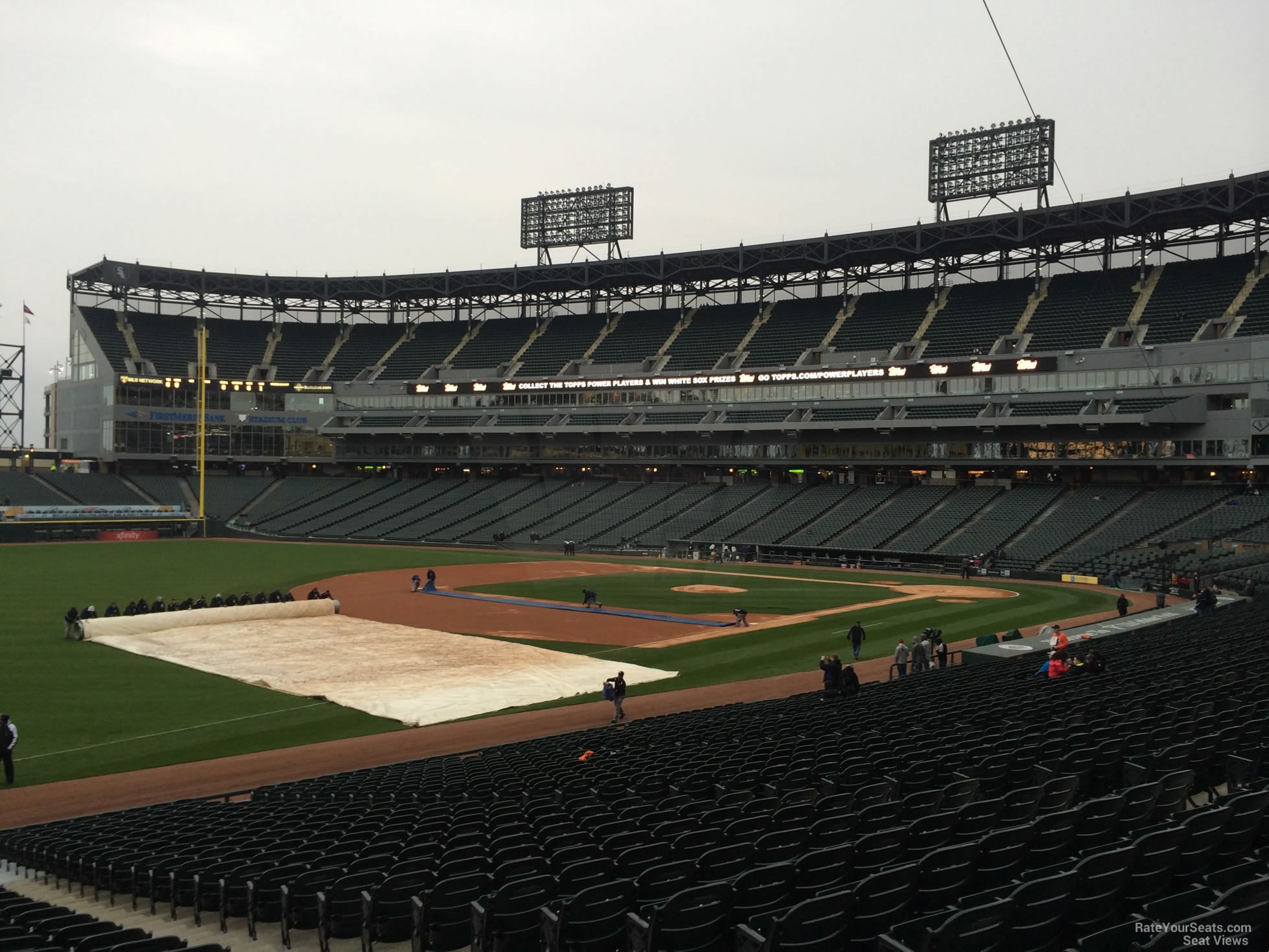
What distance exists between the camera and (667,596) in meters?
51.7

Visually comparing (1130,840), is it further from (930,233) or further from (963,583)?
(930,233)

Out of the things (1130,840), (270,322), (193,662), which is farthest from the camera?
(270,322)

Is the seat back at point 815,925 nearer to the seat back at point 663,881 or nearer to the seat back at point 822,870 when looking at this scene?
the seat back at point 822,870

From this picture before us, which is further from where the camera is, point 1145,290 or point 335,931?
point 1145,290

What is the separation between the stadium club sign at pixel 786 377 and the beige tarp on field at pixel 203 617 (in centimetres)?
5079

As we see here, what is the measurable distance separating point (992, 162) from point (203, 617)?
73.3m

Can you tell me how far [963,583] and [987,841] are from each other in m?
51.5

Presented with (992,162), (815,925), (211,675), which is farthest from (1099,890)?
(992,162)

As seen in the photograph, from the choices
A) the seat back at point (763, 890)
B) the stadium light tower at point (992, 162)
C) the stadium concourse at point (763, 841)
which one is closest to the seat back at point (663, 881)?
the stadium concourse at point (763, 841)

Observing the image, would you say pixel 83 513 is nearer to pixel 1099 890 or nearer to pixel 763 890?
pixel 763 890

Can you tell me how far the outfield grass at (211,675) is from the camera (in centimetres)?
2375

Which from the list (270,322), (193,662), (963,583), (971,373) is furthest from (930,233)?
(270,322)

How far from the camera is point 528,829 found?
10.8 metres

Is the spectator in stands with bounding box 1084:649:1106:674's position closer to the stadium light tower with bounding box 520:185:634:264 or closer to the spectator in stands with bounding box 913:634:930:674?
the spectator in stands with bounding box 913:634:930:674
